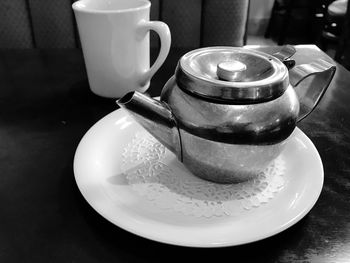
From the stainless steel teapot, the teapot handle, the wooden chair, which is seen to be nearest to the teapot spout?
the stainless steel teapot

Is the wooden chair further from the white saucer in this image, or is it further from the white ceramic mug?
the white saucer

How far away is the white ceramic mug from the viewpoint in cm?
48

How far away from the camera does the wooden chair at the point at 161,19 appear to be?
0.91 m

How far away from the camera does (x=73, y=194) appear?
34cm

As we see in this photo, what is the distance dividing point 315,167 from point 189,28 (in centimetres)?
67

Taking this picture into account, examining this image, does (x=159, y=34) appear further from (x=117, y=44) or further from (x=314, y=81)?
(x=314, y=81)

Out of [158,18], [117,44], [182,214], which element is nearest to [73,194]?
[182,214]

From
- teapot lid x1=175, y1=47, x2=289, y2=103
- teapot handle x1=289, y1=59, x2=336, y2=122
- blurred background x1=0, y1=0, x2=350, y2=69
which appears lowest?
blurred background x1=0, y1=0, x2=350, y2=69

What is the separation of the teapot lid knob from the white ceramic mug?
20 centimetres

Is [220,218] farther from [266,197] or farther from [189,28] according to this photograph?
[189,28]

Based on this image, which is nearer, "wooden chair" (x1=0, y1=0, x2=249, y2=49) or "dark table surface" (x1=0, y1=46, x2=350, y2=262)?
"dark table surface" (x1=0, y1=46, x2=350, y2=262)

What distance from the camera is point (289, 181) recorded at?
1.17 feet

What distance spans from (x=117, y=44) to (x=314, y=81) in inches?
10.5

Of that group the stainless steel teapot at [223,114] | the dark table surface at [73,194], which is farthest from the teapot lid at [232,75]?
the dark table surface at [73,194]
